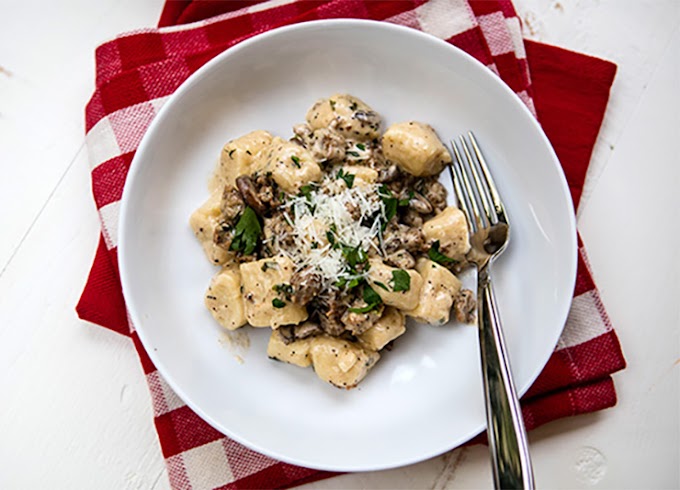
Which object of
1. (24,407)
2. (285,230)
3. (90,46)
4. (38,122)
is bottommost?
(24,407)

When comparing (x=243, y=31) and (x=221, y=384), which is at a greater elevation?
(x=243, y=31)

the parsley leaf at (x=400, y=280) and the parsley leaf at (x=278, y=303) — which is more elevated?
the parsley leaf at (x=400, y=280)

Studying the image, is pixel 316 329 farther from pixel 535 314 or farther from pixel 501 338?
pixel 535 314

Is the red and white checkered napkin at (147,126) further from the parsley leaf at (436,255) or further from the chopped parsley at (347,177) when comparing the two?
the chopped parsley at (347,177)

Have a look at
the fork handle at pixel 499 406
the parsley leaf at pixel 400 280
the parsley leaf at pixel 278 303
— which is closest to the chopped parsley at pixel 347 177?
the parsley leaf at pixel 400 280

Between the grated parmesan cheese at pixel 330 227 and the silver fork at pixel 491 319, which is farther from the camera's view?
the grated parmesan cheese at pixel 330 227

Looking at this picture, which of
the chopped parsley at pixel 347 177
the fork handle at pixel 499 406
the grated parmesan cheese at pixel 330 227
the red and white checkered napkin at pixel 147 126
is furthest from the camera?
the red and white checkered napkin at pixel 147 126

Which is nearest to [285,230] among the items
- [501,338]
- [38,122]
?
[501,338]

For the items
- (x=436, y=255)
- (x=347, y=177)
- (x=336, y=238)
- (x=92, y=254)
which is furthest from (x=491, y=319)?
(x=92, y=254)
